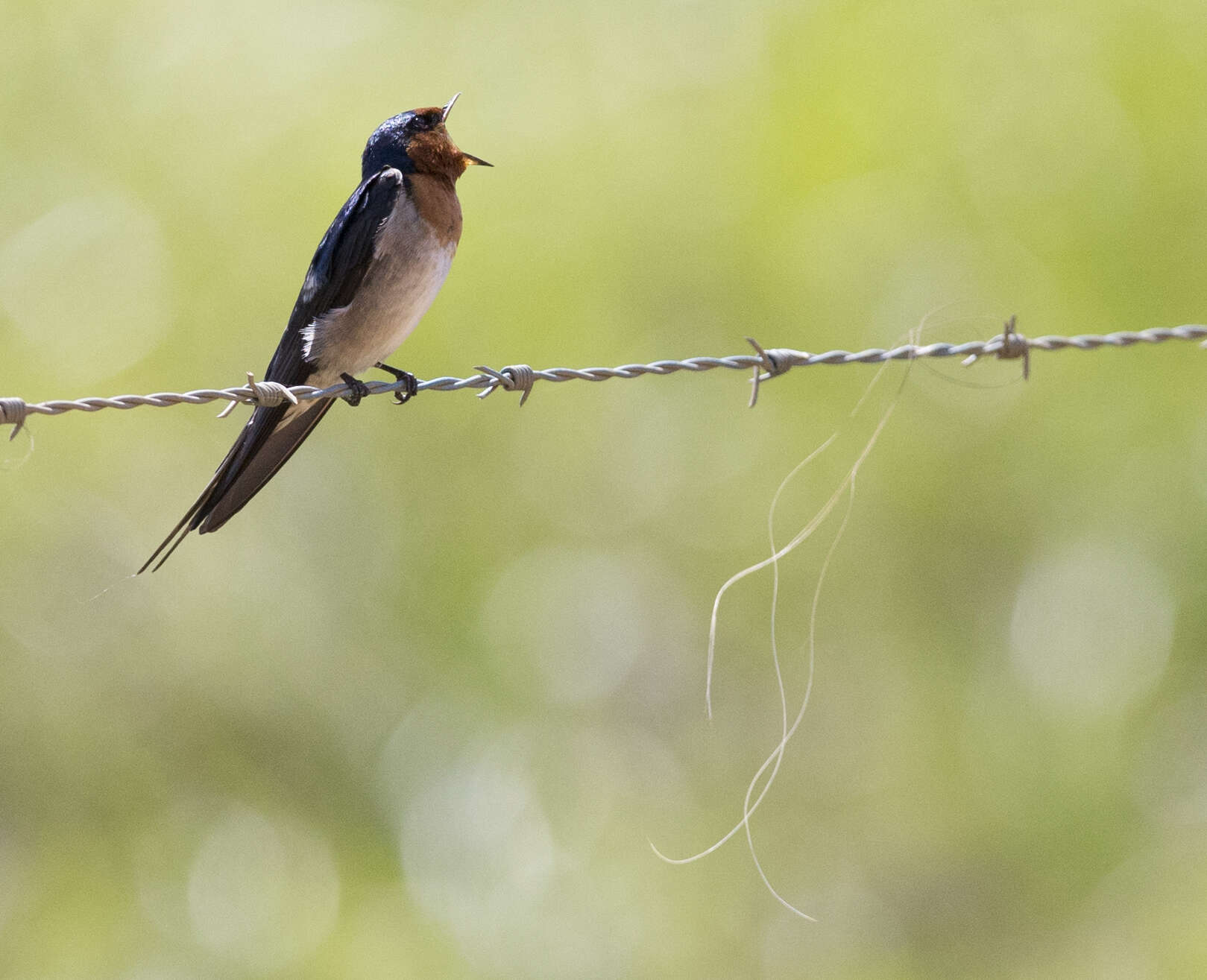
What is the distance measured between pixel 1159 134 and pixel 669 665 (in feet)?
15.6

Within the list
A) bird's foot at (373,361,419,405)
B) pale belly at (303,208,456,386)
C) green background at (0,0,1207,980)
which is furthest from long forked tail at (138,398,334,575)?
green background at (0,0,1207,980)

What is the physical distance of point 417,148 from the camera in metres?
3.93

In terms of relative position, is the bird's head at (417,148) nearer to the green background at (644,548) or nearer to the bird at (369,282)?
the bird at (369,282)

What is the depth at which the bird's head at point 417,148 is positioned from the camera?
3904 millimetres

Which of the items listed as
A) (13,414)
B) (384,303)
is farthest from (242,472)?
(13,414)

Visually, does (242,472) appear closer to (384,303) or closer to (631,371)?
(384,303)

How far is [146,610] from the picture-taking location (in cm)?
840

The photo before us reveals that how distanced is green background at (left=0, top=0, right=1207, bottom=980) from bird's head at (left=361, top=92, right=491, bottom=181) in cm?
424

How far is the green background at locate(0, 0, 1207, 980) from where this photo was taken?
27.4 feet

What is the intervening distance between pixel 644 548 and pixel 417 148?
17.5ft

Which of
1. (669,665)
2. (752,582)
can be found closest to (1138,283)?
(752,582)

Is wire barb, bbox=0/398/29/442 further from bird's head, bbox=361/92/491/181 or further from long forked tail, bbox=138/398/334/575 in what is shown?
bird's head, bbox=361/92/491/181

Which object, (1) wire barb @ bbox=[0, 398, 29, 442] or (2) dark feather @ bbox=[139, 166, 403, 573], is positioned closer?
(1) wire barb @ bbox=[0, 398, 29, 442]

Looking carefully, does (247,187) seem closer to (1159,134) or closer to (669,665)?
(669,665)
